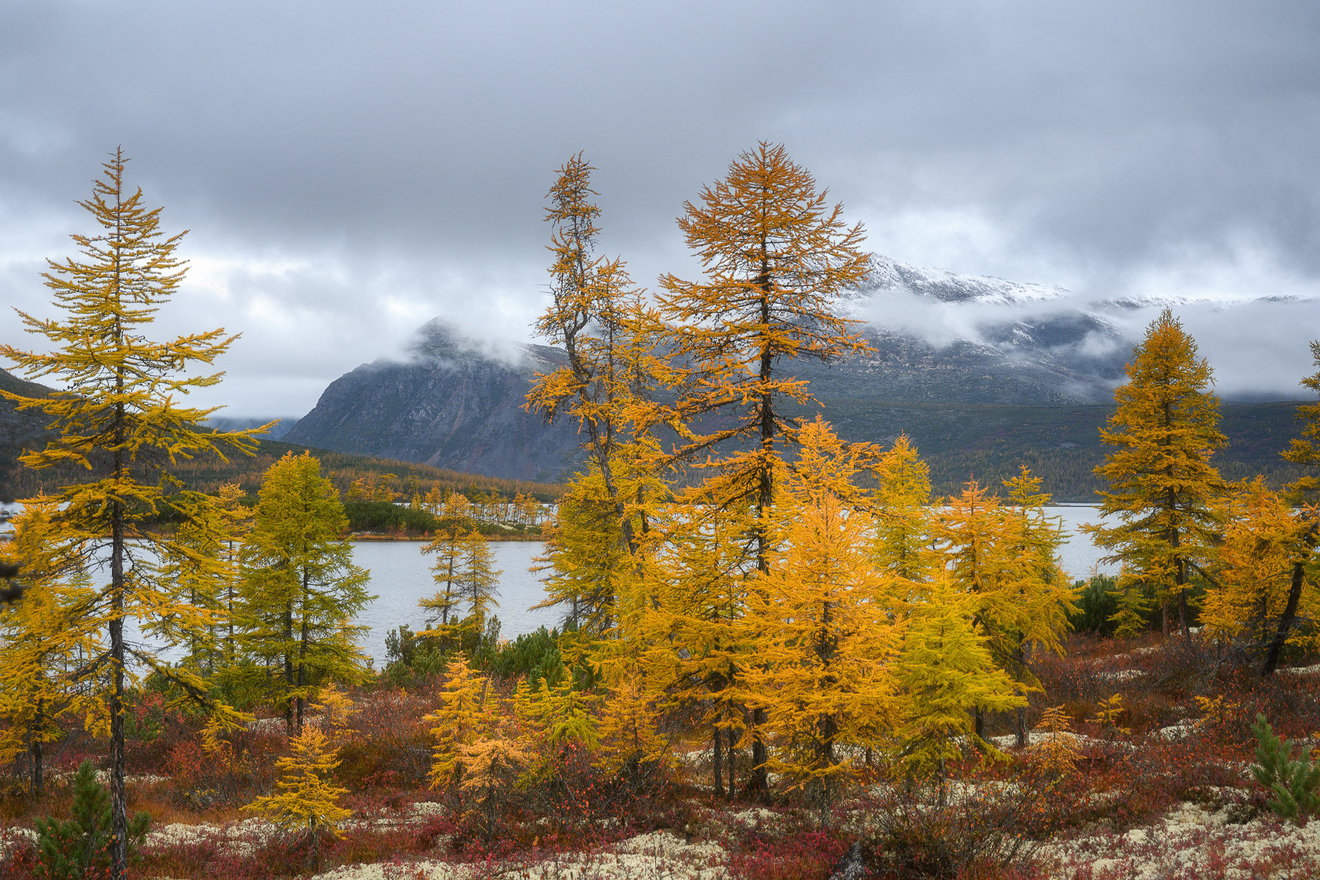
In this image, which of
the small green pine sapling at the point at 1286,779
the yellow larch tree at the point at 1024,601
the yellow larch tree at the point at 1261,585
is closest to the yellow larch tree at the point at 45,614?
the yellow larch tree at the point at 1024,601

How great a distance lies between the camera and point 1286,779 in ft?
31.8

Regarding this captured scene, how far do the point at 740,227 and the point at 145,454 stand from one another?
11.8 m

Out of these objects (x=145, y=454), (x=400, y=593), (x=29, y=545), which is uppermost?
(x=145, y=454)

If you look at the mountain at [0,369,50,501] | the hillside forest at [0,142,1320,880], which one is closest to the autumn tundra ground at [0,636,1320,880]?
the hillside forest at [0,142,1320,880]

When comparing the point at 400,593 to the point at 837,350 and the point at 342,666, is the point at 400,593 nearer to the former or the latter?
the point at 342,666

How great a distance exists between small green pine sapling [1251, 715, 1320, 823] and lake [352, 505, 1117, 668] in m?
10.2

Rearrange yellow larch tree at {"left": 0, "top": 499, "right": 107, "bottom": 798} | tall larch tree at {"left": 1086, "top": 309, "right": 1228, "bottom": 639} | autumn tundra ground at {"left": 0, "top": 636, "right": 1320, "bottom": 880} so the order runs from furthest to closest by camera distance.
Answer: tall larch tree at {"left": 1086, "top": 309, "right": 1228, "bottom": 639} < yellow larch tree at {"left": 0, "top": 499, "right": 107, "bottom": 798} < autumn tundra ground at {"left": 0, "top": 636, "right": 1320, "bottom": 880}

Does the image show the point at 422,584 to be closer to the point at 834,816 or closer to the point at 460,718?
the point at 460,718

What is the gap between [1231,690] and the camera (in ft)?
53.8

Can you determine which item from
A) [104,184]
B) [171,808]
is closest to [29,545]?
[104,184]

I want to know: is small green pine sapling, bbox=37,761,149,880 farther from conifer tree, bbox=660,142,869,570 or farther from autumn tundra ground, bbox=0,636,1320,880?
conifer tree, bbox=660,142,869,570

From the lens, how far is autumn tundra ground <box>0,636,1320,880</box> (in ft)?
28.8

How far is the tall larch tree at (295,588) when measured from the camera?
67.5 feet

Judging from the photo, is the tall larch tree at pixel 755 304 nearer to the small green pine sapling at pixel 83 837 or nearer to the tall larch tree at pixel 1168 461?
the small green pine sapling at pixel 83 837
